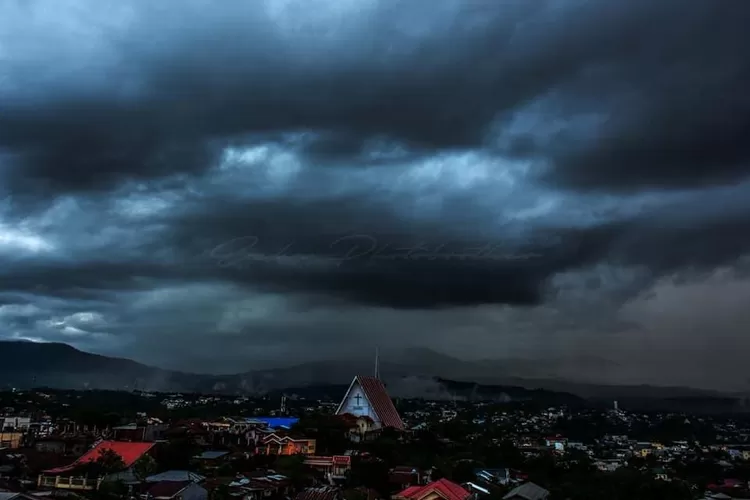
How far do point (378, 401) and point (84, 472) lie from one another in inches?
1321

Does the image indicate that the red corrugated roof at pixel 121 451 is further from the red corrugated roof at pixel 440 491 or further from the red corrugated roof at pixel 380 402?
the red corrugated roof at pixel 380 402

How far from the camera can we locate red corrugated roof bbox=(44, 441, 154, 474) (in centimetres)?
4819

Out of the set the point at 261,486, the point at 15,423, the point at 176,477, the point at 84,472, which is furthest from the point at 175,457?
the point at 15,423

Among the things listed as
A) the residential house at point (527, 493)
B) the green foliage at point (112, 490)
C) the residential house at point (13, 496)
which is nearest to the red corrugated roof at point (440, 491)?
the residential house at point (527, 493)

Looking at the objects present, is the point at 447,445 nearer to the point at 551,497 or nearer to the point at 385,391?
the point at 385,391

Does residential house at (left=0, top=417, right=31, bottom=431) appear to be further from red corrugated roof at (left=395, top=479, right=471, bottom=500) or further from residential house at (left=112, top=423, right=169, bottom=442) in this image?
red corrugated roof at (left=395, top=479, right=471, bottom=500)

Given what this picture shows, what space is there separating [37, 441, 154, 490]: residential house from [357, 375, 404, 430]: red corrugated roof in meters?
25.9

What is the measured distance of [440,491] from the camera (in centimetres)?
4031

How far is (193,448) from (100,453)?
7.24 metres

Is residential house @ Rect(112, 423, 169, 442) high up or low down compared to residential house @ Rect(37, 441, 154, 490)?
up

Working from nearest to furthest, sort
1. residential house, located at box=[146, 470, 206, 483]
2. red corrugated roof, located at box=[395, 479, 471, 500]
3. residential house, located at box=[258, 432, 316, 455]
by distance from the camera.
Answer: red corrugated roof, located at box=[395, 479, 471, 500], residential house, located at box=[146, 470, 206, 483], residential house, located at box=[258, 432, 316, 455]

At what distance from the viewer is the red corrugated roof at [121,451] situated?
48.2 m

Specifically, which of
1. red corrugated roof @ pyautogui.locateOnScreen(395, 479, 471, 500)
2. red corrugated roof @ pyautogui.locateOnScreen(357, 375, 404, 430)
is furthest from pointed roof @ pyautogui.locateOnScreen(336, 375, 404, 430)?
red corrugated roof @ pyautogui.locateOnScreen(395, 479, 471, 500)

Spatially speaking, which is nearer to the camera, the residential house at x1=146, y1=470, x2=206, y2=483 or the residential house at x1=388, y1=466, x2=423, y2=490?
the residential house at x1=146, y1=470, x2=206, y2=483
